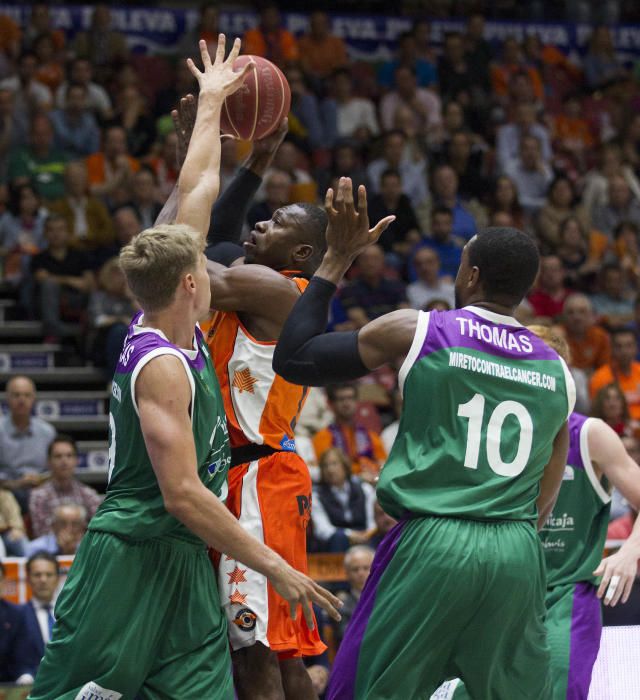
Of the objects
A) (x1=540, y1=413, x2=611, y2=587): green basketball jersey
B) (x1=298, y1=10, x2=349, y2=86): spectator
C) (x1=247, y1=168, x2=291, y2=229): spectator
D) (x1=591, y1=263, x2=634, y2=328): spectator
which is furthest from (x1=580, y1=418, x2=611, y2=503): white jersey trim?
(x1=298, y1=10, x2=349, y2=86): spectator

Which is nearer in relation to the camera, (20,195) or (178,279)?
(178,279)

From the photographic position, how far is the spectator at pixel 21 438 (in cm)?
1027

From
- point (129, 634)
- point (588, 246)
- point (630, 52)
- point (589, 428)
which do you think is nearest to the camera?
point (129, 634)

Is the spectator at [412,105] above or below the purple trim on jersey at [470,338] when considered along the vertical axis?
above

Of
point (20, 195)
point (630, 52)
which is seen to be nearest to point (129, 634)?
point (20, 195)

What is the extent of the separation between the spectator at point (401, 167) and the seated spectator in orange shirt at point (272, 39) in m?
1.57

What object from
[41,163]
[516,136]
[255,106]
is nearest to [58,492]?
[41,163]

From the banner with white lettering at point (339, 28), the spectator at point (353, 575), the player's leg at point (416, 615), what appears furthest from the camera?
the banner with white lettering at point (339, 28)

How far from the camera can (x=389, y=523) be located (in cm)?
925

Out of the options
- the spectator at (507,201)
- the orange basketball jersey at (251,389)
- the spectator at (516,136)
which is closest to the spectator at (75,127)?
the spectator at (507,201)

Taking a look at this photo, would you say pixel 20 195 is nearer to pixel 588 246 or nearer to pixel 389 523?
pixel 389 523

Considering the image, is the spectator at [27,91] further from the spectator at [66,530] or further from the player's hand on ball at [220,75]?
the player's hand on ball at [220,75]

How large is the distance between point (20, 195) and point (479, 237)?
342 inches

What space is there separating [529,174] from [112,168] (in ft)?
15.8
